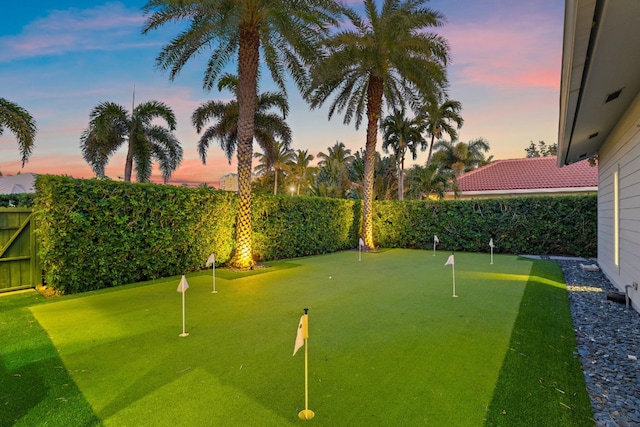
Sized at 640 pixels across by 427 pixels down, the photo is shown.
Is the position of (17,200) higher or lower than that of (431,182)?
lower

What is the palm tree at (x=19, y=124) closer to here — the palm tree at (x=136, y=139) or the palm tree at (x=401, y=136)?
the palm tree at (x=136, y=139)

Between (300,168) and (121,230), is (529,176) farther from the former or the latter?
(300,168)

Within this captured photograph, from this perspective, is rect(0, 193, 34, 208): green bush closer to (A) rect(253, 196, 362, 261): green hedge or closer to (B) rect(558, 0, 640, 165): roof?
(A) rect(253, 196, 362, 261): green hedge

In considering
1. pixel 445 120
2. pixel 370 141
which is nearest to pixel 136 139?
pixel 370 141

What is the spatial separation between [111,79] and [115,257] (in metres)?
7.82

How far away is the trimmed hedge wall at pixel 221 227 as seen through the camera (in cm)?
705

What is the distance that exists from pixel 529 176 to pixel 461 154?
1405 cm

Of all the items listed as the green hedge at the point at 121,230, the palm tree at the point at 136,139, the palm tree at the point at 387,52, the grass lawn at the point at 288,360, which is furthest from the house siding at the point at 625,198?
the palm tree at the point at 136,139

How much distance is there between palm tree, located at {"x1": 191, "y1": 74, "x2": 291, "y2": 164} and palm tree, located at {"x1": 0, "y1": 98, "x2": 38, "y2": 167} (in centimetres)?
737

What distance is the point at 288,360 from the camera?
363 cm

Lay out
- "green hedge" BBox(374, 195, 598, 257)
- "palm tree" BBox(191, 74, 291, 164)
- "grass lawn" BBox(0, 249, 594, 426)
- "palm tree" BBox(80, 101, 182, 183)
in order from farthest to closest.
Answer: "palm tree" BBox(191, 74, 291, 164) → "palm tree" BBox(80, 101, 182, 183) → "green hedge" BBox(374, 195, 598, 257) → "grass lawn" BBox(0, 249, 594, 426)

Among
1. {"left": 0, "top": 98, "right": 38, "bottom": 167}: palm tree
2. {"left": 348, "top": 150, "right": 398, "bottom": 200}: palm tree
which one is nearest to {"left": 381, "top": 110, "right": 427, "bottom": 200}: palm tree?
{"left": 348, "top": 150, "right": 398, "bottom": 200}: palm tree

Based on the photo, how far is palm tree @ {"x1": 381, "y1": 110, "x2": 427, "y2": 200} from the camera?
77.7 feet

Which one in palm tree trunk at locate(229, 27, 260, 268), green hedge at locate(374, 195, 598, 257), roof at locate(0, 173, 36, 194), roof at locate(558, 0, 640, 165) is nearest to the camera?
roof at locate(558, 0, 640, 165)
